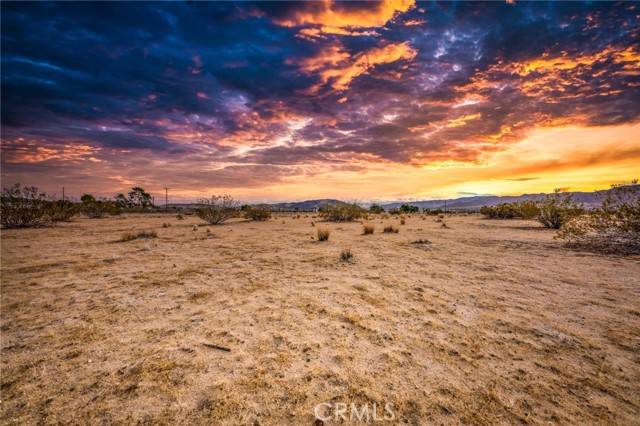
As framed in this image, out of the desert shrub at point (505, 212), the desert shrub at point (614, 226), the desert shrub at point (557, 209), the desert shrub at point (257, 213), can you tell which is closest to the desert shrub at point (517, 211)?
the desert shrub at point (505, 212)

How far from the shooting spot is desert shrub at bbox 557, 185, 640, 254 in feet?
29.3

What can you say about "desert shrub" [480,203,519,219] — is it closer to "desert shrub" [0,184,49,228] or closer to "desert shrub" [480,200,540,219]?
"desert shrub" [480,200,540,219]

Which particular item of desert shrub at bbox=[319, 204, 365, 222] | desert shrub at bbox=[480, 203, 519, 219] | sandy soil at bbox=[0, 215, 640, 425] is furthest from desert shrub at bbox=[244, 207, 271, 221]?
desert shrub at bbox=[480, 203, 519, 219]

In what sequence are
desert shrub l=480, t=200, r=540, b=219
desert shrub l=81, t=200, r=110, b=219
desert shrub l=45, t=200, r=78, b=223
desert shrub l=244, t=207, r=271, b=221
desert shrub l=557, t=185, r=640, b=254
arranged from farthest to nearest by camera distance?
desert shrub l=81, t=200, r=110, b=219, desert shrub l=244, t=207, r=271, b=221, desert shrub l=480, t=200, r=540, b=219, desert shrub l=45, t=200, r=78, b=223, desert shrub l=557, t=185, r=640, b=254

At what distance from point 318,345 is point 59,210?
27.1m

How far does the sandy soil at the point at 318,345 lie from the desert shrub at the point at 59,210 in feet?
60.4

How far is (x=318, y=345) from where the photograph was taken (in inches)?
124

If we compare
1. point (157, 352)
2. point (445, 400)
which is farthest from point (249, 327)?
point (445, 400)

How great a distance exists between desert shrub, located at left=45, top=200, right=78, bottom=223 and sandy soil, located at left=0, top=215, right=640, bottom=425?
60.4 feet

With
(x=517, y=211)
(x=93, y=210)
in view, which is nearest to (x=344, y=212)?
(x=517, y=211)

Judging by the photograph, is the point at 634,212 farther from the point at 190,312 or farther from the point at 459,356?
the point at 190,312

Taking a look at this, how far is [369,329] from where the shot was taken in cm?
354

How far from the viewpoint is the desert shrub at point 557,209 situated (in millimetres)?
14634

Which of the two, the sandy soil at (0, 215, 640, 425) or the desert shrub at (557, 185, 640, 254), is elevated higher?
the desert shrub at (557, 185, 640, 254)
